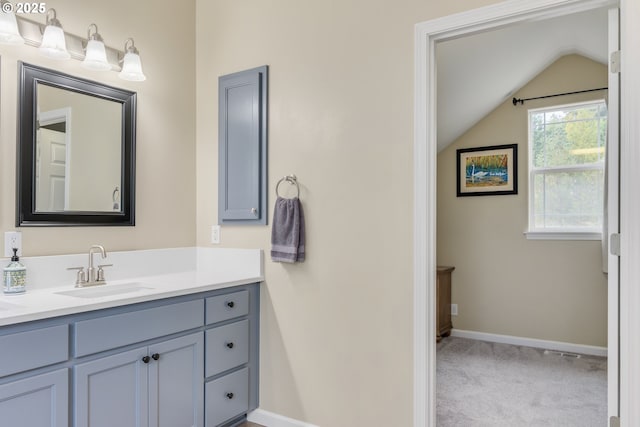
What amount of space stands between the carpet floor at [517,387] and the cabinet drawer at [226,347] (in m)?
1.26

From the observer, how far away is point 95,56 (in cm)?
215

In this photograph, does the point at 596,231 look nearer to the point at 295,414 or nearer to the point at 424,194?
the point at 424,194

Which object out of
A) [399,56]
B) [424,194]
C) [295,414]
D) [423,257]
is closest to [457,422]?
[295,414]

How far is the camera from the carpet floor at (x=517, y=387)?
2598 mm

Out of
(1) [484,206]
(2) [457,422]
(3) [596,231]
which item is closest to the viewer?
(2) [457,422]

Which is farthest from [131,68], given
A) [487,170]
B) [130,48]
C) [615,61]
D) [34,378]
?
[487,170]

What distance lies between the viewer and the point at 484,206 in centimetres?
435

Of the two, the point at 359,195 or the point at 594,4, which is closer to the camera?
the point at 594,4

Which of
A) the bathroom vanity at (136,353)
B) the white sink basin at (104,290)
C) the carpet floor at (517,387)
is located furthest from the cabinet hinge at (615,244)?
the white sink basin at (104,290)

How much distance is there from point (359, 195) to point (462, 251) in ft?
8.80

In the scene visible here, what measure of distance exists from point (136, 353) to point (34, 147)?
1.10m

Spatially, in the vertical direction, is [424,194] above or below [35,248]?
above

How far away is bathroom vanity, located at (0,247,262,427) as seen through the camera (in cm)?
150

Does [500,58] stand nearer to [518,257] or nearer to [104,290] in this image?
[518,257]
